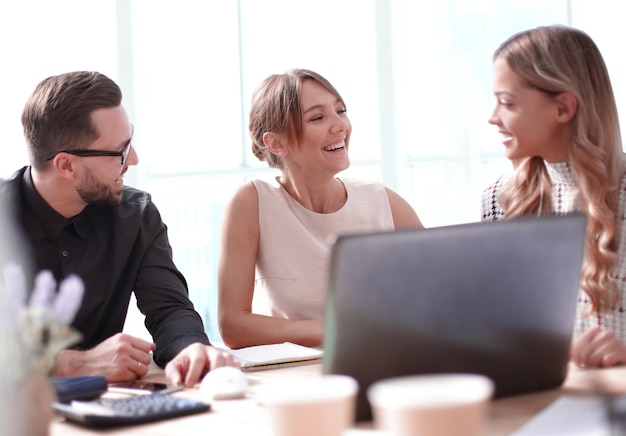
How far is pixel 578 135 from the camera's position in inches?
79.8

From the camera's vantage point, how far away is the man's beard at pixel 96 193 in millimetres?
2334

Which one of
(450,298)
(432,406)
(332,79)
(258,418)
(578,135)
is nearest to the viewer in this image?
(432,406)

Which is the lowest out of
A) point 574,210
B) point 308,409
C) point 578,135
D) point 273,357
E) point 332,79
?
point 273,357

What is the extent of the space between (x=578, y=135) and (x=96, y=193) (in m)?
1.32

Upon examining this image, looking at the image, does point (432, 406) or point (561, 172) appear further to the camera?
point (561, 172)

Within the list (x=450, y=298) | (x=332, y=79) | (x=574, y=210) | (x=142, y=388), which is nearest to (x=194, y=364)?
(x=142, y=388)

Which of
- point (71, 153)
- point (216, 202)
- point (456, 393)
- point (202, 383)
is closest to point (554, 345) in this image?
point (456, 393)

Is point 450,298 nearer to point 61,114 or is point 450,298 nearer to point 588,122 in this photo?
point 588,122

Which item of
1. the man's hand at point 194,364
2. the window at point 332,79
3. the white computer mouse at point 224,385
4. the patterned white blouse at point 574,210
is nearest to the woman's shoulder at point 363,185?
the patterned white blouse at point 574,210

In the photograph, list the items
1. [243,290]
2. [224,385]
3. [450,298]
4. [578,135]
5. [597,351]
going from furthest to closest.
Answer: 1. [243,290]
2. [578,135]
3. [597,351]
4. [224,385]
5. [450,298]

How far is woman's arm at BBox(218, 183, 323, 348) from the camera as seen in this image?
225cm

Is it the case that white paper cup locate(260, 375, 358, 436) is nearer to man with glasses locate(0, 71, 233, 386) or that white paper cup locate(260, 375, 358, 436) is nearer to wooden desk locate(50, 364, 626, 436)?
wooden desk locate(50, 364, 626, 436)

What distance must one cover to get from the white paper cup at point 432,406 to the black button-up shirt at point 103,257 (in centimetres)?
135

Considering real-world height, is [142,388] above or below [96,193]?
below
